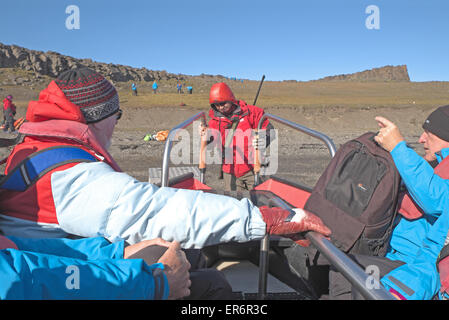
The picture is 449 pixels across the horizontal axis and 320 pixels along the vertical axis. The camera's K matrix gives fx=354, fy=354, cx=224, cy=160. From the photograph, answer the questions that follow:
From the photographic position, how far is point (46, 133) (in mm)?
1468

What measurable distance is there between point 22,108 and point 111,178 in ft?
78.2

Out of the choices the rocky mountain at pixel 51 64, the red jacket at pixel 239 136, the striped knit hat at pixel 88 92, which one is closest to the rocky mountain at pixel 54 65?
the rocky mountain at pixel 51 64

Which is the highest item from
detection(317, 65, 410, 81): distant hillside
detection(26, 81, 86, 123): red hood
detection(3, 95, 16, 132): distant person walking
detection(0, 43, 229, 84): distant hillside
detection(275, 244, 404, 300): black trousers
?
detection(317, 65, 410, 81): distant hillside

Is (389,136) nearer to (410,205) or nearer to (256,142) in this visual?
(410,205)

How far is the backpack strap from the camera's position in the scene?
1.38 meters

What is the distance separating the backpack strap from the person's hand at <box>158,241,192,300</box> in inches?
20.5

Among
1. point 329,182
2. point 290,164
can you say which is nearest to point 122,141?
point 290,164

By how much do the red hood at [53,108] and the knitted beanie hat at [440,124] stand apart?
195cm

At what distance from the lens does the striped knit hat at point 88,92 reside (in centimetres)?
167

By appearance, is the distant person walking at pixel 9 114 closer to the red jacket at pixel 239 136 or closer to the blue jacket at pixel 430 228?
the red jacket at pixel 239 136

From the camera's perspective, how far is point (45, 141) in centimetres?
150

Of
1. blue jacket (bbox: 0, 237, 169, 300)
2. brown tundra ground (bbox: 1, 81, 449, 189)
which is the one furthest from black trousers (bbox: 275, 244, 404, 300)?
brown tundra ground (bbox: 1, 81, 449, 189)

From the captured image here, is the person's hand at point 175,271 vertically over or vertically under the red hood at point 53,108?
under

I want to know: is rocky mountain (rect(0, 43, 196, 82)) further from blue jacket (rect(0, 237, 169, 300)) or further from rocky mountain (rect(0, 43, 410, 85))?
blue jacket (rect(0, 237, 169, 300))
